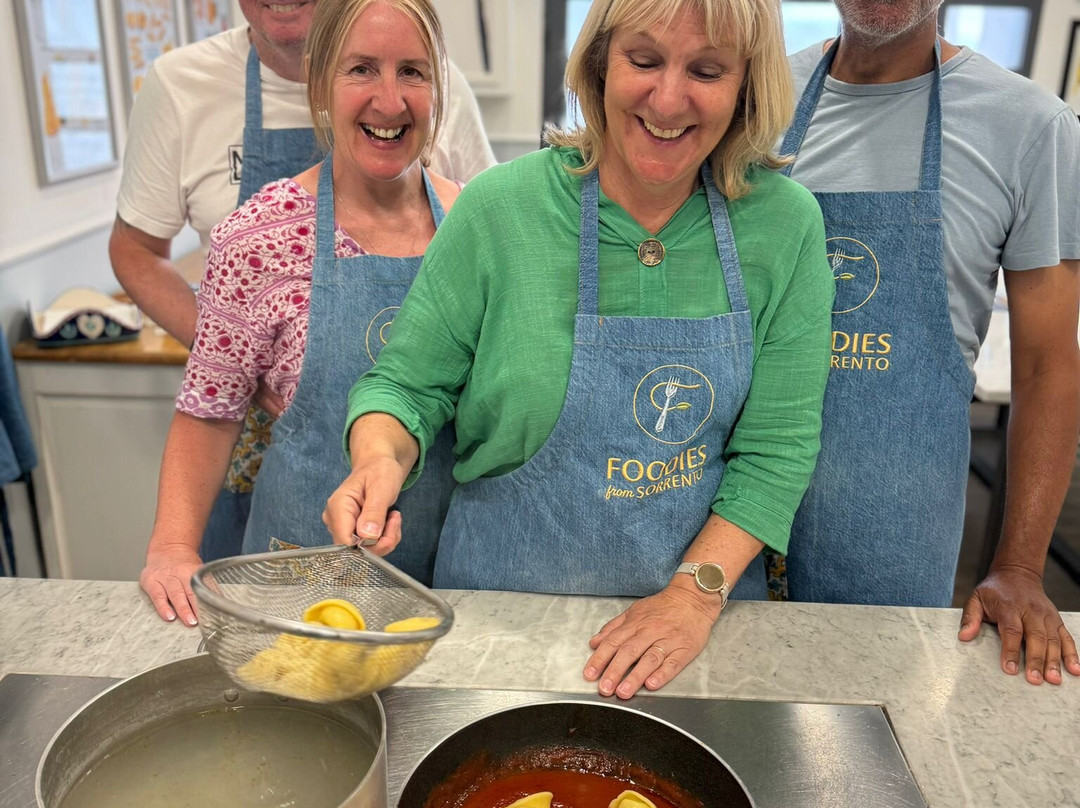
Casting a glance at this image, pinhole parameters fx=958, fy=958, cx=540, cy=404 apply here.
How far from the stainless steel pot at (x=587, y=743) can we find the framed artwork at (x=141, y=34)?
2.37 m

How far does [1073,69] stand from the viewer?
3.91 m

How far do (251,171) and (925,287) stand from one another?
109cm

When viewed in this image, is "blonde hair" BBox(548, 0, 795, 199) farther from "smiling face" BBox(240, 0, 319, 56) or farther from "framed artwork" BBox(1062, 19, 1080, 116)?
"framed artwork" BBox(1062, 19, 1080, 116)

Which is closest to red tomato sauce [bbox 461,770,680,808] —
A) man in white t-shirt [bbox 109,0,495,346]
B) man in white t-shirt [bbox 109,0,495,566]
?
man in white t-shirt [bbox 109,0,495,566]

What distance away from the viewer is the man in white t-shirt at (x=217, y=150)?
163 centimetres

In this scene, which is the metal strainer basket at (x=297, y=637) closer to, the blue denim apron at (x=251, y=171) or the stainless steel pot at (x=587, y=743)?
the stainless steel pot at (x=587, y=743)

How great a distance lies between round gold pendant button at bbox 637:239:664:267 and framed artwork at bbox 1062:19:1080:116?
139 inches

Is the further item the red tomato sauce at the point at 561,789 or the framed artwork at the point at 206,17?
the framed artwork at the point at 206,17

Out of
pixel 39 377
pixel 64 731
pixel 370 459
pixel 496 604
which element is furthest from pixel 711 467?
pixel 39 377

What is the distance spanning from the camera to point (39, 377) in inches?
91.0

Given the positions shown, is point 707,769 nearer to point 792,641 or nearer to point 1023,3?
point 792,641

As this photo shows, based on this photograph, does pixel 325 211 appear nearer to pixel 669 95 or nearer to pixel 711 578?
pixel 669 95

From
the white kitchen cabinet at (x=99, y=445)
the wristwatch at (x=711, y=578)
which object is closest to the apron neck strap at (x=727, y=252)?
the wristwatch at (x=711, y=578)

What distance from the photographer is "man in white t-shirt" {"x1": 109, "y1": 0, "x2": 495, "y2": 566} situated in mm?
1627
